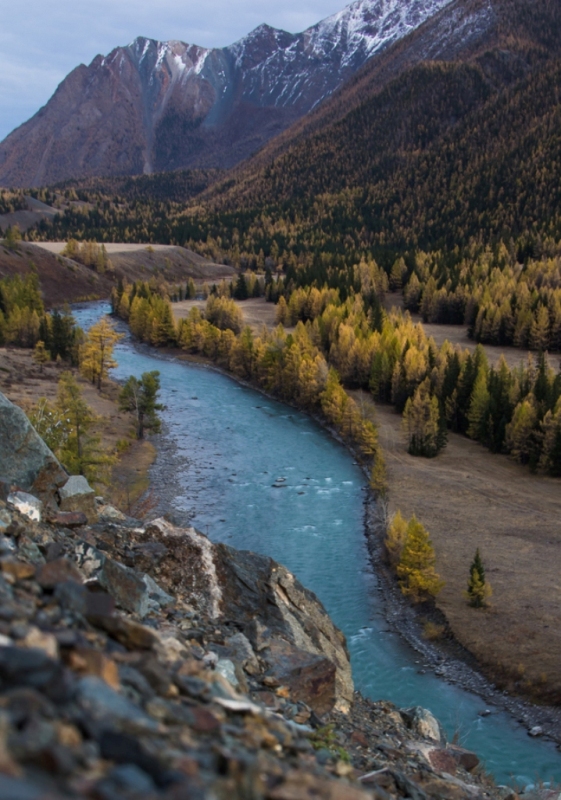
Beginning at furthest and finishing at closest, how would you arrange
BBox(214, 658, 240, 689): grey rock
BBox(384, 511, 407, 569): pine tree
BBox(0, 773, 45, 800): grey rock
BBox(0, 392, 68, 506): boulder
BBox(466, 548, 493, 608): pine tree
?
BBox(384, 511, 407, 569): pine tree → BBox(466, 548, 493, 608): pine tree → BBox(0, 392, 68, 506): boulder → BBox(214, 658, 240, 689): grey rock → BBox(0, 773, 45, 800): grey rock

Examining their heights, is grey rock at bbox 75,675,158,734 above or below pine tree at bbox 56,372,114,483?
above

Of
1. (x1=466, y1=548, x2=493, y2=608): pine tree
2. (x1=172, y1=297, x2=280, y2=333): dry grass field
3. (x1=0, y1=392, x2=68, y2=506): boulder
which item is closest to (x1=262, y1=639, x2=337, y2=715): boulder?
(x1=0, y1=392, x2=68, y2=506): boulder

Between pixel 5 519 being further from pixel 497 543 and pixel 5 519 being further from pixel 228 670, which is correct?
pixel 497 543

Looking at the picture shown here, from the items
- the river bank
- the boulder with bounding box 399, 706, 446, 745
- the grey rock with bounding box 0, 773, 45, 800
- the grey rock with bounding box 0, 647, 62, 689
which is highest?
the grey rock with bounding box 0, 773, 45, 800

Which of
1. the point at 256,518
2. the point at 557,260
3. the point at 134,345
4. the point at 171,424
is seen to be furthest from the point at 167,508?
the point at 557,260

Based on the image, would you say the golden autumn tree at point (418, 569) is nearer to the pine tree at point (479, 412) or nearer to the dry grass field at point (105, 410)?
the dry grass field at point (105, 410)

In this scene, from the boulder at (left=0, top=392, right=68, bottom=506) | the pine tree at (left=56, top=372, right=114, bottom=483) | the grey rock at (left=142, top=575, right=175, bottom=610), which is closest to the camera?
the grey rock at (left=142, top=575, right=175, bottom=610)

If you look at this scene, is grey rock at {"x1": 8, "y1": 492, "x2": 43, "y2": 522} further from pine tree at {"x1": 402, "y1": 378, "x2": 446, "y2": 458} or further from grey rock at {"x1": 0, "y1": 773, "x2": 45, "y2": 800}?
pine tree at {"x1": 402, "y1": 378, "x2": 446, "y2": 458}

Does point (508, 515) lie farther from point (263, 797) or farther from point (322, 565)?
point (263, 797)
